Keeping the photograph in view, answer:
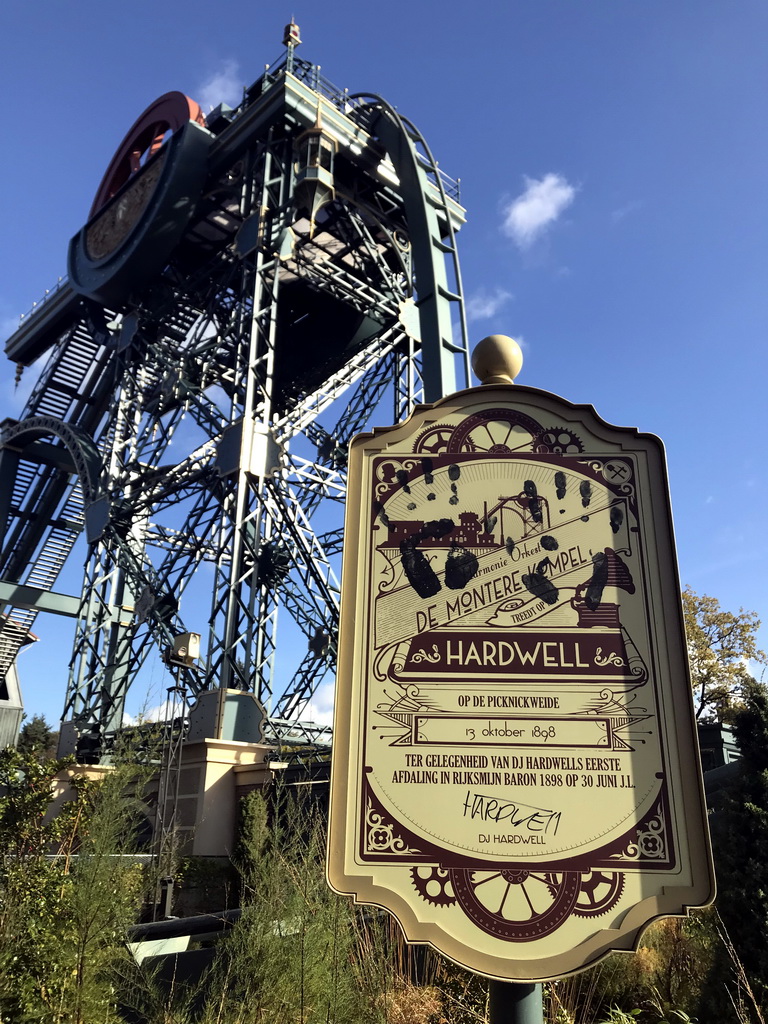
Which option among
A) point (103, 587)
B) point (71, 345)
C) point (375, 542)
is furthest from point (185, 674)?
point (71, 345)

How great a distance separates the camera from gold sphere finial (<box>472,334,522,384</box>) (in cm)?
286

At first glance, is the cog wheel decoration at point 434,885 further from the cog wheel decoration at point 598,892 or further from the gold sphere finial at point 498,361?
the gold sphere finial at point 498,361

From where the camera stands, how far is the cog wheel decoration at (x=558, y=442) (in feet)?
8.86

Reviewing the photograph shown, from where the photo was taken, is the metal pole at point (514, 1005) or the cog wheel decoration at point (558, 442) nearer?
the metal pole at point (514, 1005)

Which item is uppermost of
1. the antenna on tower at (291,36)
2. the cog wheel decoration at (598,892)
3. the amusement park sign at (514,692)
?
the antenna on tower at (291,36)

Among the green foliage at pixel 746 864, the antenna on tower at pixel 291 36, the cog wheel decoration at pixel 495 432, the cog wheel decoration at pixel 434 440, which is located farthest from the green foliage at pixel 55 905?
the antenna on tower at pixel 291 36

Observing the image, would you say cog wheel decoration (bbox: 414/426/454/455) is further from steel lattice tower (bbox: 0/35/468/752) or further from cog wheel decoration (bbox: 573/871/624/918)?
steel lattice tower (bbox: 0/35/468/752)

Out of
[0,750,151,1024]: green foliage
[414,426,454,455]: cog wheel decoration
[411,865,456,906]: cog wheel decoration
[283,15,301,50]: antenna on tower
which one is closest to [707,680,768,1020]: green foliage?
[411,865,456,906]: cog wheel decoration

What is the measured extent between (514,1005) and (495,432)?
1857 millimetres

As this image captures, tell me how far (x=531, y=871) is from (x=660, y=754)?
540 millimetres

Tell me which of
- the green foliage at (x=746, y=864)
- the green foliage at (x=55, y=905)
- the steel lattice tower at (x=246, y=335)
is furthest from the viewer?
the steel lattice tower at (x=246, y=335)

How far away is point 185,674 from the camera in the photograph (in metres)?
17.2

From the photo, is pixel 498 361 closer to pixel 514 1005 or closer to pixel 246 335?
pixel 514 1005

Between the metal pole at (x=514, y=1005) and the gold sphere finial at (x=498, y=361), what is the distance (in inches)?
80.4
